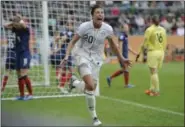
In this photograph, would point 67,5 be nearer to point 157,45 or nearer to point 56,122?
point 157,45

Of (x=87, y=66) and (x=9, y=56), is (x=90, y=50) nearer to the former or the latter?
(x=87, y=66)

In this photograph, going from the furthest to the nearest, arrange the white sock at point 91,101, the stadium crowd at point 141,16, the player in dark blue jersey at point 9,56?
the stadium crowd at point 141,16 < the player in dark blue jersey at point 9,56 < the white sock at point 91,101

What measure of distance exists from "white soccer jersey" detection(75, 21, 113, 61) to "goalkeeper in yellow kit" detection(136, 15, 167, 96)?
167cm

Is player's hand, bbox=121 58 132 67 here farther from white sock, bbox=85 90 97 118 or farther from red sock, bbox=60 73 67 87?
red sock, bbox=60 73 67 87

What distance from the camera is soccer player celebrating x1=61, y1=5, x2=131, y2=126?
8.56 metres

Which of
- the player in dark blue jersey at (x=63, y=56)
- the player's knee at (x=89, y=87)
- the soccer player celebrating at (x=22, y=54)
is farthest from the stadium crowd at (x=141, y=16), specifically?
the player's knee at (x=89, y=87)

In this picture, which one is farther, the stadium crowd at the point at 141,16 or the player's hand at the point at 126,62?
the stadium crowd at the point at 141,16

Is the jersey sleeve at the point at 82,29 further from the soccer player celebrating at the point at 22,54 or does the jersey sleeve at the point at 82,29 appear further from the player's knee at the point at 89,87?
the soccer player celebrating at the point at 22,54

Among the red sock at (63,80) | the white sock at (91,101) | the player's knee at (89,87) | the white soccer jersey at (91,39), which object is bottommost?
the red sock at (63,80)

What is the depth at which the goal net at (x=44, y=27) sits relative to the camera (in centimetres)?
1441

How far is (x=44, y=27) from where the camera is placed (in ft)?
49.1

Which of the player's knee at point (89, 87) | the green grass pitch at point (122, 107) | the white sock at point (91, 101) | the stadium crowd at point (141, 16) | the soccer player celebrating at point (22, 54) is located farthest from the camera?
the stadium crowd at point (141, 16)

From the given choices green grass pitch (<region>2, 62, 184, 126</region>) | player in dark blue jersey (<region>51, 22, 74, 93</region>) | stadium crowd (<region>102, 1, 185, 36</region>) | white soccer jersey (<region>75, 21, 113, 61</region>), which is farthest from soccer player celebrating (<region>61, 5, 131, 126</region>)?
stadium crowd (<region>102, 1, 185, 36</region>)

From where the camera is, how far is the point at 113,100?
13.4 metres
